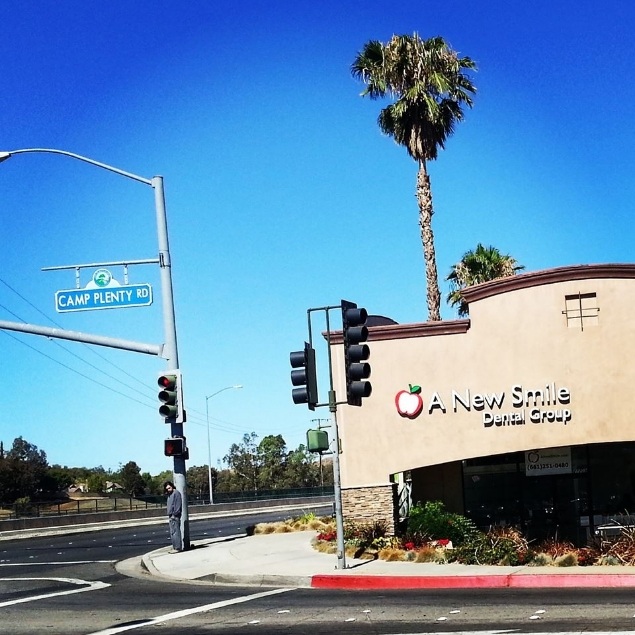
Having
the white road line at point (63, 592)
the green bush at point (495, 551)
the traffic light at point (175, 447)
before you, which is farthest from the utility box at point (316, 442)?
the traffic light at point (175, 447)

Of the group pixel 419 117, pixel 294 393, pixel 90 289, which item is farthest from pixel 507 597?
pixel 419 117

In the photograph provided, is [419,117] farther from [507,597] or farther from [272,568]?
[507,597]

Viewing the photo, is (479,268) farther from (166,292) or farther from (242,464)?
(242,464)

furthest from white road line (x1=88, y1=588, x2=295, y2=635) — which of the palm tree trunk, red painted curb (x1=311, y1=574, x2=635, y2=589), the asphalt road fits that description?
the palm tree trunk

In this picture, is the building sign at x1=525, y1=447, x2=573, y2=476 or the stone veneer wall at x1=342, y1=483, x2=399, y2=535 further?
the building sign at x1=525, y1=447, x2=573, y2=476

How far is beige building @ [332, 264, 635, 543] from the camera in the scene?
23.9 metres

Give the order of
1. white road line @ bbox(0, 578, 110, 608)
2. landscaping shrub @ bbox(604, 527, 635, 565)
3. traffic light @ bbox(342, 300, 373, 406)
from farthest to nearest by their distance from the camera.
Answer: traffic light @ bbox(342, 300, 373, 406) < landscaping shrub @ bbox(604, 527, 635, 565) < white road line @ bbox(0, 578, 110, 608)

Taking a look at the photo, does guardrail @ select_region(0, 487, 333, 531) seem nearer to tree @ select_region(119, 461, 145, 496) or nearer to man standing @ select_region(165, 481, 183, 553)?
man standing @ select_region(165, 481, 183, 553)

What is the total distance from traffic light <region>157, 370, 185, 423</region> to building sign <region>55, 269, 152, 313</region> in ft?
6.81

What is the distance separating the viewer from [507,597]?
15234 millimetres

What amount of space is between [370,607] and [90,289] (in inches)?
534

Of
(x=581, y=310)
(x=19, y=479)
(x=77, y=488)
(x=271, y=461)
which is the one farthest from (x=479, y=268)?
(x=271, y=461)

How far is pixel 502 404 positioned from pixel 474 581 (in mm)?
7596

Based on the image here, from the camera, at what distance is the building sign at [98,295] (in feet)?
83.7
